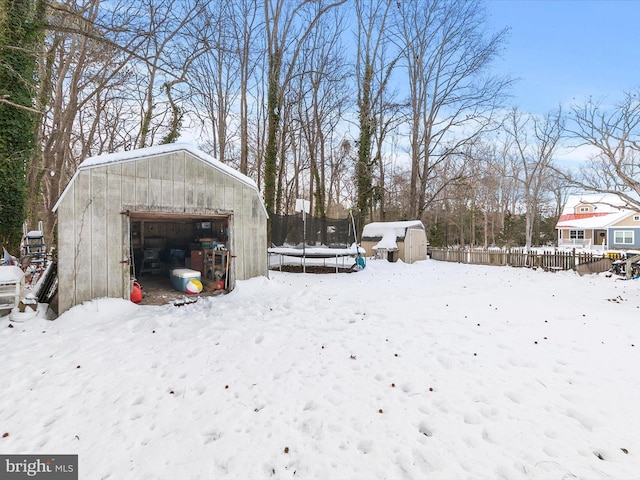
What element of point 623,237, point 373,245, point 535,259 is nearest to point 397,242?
point 373,245

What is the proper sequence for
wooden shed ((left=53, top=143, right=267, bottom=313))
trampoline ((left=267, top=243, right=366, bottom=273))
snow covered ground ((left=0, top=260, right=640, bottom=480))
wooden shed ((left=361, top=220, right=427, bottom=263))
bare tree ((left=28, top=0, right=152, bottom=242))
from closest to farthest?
1. snow covered ground ((left=0, top=260, right=640, bottom=480))
2. wooden shed ((left=53, top=143, right=267, bottom=313))
3. bare tree ((left=28, top=0, right=152, bottom=242))
4. trampoline ((left=267, top=243, right=366, bottom=273))
5. wooden shed ((left=361, top=220, right=427, bottom=263))

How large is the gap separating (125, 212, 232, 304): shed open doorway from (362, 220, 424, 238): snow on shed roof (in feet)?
31.1

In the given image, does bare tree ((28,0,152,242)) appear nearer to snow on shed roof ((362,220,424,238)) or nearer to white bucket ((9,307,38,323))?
white bucket ((9,307,38,323))

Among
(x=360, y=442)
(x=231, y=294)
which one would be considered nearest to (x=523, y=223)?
(x=231, y=294)

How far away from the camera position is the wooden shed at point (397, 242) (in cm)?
1556

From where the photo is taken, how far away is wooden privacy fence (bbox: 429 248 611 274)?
12.1 meters

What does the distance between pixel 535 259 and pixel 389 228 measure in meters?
6.75

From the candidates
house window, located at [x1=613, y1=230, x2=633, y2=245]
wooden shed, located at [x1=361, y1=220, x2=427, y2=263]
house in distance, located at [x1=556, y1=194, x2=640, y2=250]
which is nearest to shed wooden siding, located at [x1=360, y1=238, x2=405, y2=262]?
wooden shed, located at [x1=361, y1=220, x2=427, y2=263]

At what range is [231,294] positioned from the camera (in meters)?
7.34

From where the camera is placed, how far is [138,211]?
20.5 ft

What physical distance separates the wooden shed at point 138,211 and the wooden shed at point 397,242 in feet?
A: 29.1

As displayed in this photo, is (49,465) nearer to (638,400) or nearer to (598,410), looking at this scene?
(598,410)

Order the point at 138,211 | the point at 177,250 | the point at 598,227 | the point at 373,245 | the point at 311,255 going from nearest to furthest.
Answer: the point at 138,211
the point at 177,250
the point at 311,255
the point at 373,245
the point at 598,227

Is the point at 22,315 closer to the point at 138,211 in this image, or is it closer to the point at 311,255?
the point at 138,211
